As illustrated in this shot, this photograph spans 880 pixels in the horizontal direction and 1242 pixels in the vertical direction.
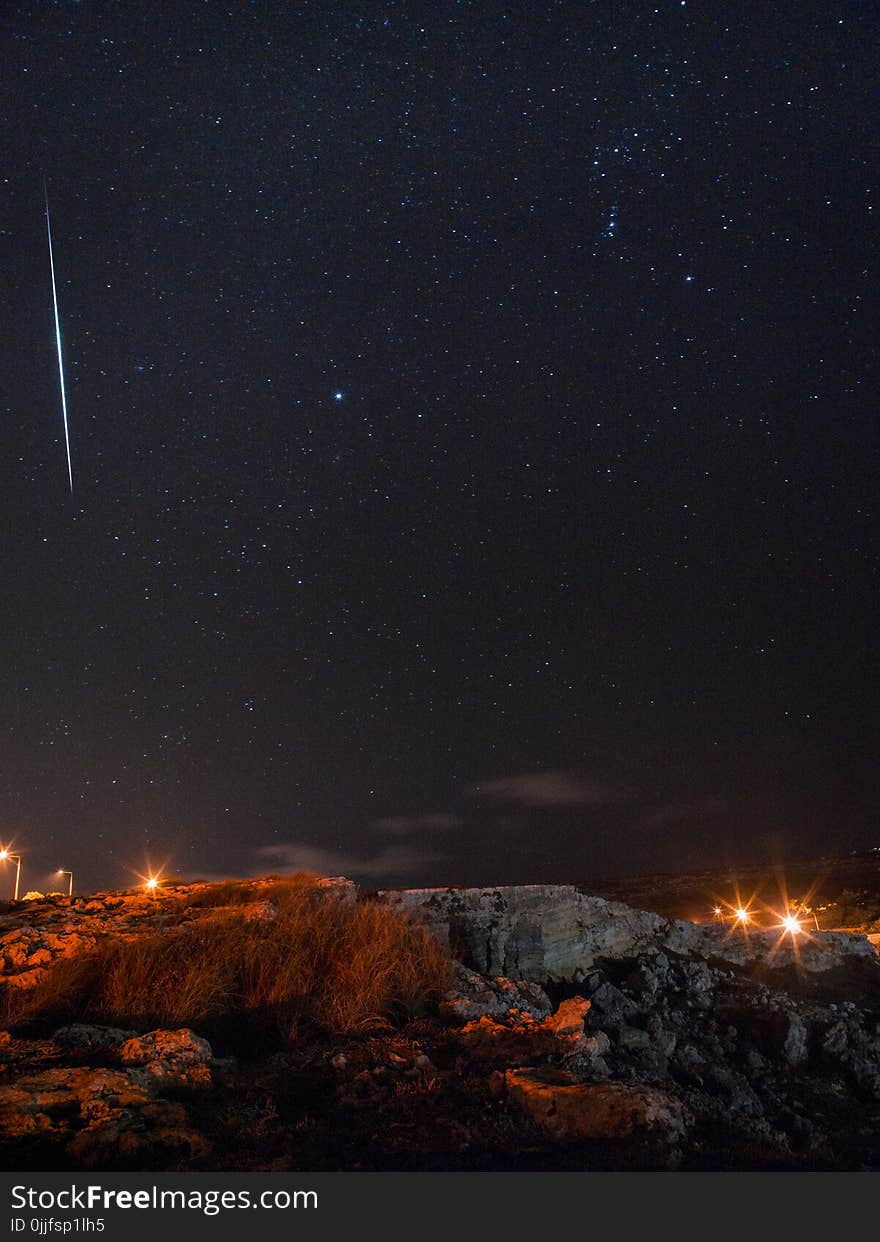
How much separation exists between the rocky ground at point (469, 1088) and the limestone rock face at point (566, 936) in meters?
0.78

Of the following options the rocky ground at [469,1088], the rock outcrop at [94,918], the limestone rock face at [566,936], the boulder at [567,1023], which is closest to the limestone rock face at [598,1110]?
the rocky ground at [469,1088]

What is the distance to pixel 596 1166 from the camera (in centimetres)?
370

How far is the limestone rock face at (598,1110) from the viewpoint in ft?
13.2

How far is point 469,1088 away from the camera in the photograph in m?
4.61

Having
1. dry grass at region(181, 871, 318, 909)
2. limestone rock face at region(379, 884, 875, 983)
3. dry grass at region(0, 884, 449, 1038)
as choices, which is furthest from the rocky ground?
dry grass at region(181, 871, 318, 909)

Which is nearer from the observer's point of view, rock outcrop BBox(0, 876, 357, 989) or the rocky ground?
the rocky ground

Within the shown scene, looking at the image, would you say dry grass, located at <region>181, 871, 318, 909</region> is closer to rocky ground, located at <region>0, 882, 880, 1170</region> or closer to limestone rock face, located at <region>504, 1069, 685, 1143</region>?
rocky ground, located at <region>0, 882, 880, 1170</region>

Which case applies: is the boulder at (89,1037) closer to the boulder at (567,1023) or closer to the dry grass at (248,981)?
the dry grass at (248,981)

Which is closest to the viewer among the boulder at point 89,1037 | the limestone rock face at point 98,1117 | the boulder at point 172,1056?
the limestone rock face at point 98,1117

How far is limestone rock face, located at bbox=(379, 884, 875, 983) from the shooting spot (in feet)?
31.7

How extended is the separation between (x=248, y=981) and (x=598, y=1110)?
376cm

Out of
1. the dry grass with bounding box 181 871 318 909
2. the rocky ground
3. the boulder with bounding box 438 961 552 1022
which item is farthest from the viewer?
the dry grass with bounding box 181 871 318 909

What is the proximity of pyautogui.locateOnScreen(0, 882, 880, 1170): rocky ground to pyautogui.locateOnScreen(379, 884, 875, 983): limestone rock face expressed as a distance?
782mm
